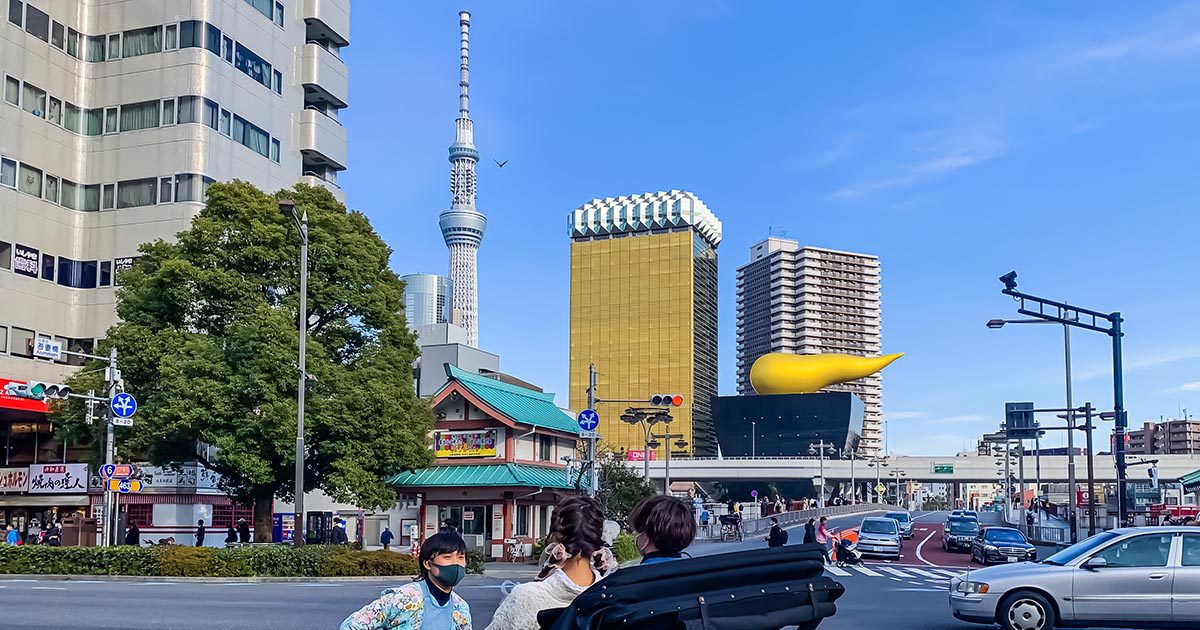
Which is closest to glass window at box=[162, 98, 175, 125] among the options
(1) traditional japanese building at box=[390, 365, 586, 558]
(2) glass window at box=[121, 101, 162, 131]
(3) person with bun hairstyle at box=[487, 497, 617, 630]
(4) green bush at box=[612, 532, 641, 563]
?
(2) glass window at box=[121, 101, 162, 131]

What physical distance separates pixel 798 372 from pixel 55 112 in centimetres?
13331

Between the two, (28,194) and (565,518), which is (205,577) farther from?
(28,194)

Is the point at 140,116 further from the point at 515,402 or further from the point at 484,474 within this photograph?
the point at 484,474

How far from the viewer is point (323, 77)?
63688 millimetres

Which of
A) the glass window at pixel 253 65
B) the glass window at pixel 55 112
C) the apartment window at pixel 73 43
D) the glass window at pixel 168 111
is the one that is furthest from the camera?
the glass window at pixel 253 65

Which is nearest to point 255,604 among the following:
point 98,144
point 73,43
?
point 98,144

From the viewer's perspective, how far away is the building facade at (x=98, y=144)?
52000 millimetres

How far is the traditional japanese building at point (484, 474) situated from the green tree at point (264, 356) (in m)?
5.83

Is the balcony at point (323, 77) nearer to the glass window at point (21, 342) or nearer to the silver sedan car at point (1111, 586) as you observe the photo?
the glass window at point (21, 342)

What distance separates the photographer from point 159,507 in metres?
46.4

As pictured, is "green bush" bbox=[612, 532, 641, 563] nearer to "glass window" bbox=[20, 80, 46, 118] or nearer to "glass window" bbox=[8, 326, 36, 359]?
"glass window" bbox=[8, 326, 36, 359]

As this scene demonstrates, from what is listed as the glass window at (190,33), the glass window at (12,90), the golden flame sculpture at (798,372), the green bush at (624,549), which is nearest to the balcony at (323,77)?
the glass window at (190,33)

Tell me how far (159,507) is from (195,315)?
1366 centimetres

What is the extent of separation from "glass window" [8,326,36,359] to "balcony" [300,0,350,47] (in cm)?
2330
